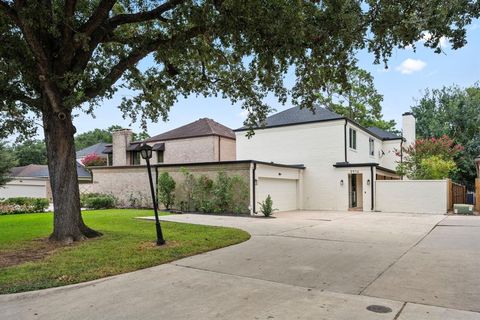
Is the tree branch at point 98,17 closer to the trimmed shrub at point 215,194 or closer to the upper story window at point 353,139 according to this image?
the trimmed shrub at point 215,194

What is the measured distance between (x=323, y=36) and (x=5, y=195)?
36389mm

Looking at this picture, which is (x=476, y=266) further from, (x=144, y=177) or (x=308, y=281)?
(x=144, y=177)

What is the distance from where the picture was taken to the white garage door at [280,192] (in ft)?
→ 60.2

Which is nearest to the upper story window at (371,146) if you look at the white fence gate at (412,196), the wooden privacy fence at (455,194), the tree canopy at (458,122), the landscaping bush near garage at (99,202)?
the wooden privacy fence at (455,194)

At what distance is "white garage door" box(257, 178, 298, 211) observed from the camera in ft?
60.2

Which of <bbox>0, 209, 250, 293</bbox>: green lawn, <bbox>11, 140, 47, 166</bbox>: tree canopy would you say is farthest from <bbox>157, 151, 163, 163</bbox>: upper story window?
<bbox>11, 140, 47, 166</bbox>: tree canopy

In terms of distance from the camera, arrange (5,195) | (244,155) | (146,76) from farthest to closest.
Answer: (5,195)
(244,155)
(146,76)

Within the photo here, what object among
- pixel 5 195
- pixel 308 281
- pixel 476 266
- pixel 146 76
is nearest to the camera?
pixel 308 281

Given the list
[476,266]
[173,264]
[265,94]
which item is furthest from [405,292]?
[265,94]

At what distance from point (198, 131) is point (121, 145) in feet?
24.3

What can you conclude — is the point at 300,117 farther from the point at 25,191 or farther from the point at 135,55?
the point at 25,191

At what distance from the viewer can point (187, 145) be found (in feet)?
Result: 92.4

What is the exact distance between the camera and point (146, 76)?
40.7 feet

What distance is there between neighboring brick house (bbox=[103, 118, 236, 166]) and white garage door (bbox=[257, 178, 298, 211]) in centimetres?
734
